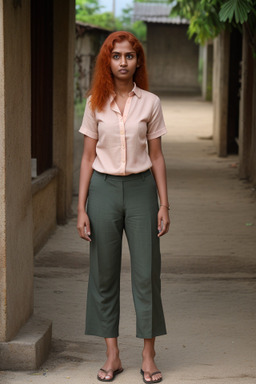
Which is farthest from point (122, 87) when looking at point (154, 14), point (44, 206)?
point (154, 14)

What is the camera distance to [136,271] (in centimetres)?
409

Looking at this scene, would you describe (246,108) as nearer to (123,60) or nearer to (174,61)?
(123,60)

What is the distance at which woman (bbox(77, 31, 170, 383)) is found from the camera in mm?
3977

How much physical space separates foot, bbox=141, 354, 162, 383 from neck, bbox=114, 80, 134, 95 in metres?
1.41

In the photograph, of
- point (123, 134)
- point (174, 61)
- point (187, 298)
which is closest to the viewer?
point (123, 134)

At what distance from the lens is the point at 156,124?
406cm

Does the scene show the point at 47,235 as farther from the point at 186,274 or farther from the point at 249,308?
the point at 249,308

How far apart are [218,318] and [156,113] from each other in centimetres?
193

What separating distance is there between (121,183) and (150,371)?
40.5 inches

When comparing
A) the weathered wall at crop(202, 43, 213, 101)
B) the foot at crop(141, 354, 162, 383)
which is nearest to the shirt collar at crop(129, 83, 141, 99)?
the foot at crop(141, 354, 162, 383)

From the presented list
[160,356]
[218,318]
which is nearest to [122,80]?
[160,356]

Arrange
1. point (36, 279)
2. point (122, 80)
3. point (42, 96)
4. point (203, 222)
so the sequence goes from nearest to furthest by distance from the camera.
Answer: point (122, 80)
point (36, 279)
point (42, 96)
point (203, 222)

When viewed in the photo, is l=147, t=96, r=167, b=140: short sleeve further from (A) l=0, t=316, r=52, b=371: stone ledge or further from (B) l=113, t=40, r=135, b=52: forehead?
(A) l=0, t=316, r=52, b=371: stone ledge

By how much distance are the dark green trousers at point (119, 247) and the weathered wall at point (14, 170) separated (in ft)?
1.48
